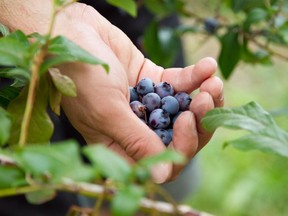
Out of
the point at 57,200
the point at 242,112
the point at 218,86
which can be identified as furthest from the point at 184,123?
the point at 57,200

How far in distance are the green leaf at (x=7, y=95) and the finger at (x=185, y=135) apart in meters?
0.27

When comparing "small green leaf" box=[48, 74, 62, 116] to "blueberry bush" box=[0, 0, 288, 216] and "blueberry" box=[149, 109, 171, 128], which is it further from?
"blueberry" box=[149, 109, 171, 128]

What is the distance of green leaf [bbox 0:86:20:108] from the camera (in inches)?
33.5

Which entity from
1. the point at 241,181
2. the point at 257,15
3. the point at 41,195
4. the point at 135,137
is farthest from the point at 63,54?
the point at 241,181

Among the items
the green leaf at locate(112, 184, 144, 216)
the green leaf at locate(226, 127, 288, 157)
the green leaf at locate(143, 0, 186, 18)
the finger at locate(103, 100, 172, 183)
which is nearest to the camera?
the green leaf at locate(112, 184, 144, 216)

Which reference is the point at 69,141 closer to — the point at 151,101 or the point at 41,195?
the point at 41,195

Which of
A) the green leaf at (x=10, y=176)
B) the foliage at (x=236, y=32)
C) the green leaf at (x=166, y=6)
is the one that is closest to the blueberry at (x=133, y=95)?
the foliage at (x=236, y=32)

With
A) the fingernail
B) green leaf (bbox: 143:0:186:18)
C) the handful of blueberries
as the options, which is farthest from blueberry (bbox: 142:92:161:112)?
green leaf (bbox: 143:0:186:18)

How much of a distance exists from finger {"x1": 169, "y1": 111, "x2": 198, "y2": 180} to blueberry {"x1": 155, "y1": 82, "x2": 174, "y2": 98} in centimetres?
9

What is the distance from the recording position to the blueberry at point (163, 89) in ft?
3.56

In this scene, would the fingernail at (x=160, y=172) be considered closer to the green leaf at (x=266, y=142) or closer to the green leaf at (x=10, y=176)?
the green leaf at (x=266, y=142)

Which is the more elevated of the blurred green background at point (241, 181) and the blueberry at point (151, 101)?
the blueberry at point (151, 101)

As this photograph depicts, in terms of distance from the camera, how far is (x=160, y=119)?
3.38 ft

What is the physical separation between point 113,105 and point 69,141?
408 mm
